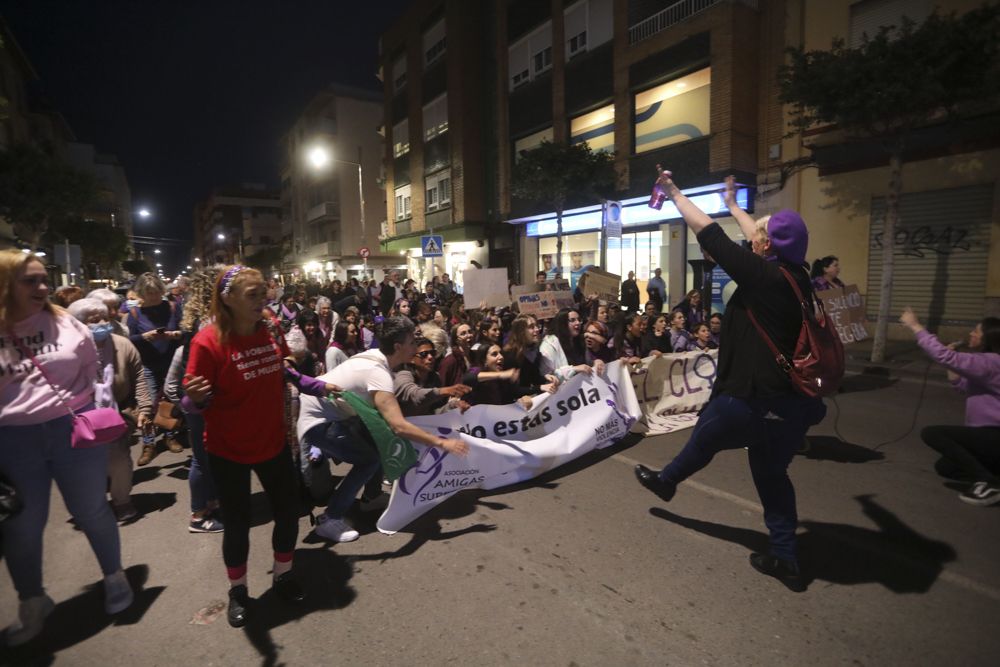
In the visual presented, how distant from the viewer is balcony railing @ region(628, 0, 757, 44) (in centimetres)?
1605

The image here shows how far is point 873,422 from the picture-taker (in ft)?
21.8

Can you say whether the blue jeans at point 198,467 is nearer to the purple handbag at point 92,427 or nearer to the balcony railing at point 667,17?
the purple handbag at point 92,427

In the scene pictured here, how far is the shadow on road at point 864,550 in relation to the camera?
326cm

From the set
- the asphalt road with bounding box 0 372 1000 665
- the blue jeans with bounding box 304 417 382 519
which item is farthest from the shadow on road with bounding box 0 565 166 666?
the blue jeans with bounding box 304 417 382 519

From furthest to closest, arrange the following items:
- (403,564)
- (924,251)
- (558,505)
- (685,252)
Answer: (685,252), (924,251), (558,505), (403,564)

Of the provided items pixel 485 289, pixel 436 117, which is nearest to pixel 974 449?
pixel 485 289

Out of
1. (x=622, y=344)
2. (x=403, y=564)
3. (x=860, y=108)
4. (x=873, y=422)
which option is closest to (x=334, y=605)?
(x=403, y=564)

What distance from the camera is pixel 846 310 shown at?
7.84 meters

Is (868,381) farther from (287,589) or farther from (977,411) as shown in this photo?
(287,589)

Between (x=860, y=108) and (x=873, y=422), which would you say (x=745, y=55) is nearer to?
(x=860, y=108)

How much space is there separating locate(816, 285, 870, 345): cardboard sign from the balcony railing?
Result: 11507 mm

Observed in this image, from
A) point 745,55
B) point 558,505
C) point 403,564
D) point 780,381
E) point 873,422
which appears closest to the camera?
point 780,381

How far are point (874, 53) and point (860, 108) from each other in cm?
91

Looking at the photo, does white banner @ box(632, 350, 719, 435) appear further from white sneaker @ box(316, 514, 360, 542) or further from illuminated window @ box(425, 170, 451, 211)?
illuminated window @ box(425, 170, 451, 211)
